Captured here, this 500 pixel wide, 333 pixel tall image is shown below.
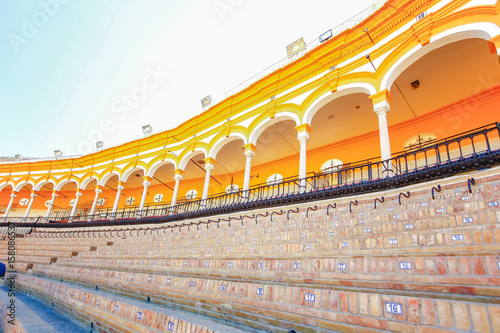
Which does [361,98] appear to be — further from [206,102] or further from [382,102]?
[206,102]

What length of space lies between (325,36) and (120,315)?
11.2m

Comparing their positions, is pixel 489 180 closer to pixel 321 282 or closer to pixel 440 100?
pixel 321 282

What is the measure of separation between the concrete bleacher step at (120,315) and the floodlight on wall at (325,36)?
10603 mm

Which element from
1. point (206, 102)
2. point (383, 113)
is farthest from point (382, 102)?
point (206, 102)

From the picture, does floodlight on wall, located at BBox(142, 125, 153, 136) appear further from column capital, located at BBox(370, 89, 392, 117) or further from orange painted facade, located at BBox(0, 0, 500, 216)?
column capital, located at BBox(370, 89, 392, 117)

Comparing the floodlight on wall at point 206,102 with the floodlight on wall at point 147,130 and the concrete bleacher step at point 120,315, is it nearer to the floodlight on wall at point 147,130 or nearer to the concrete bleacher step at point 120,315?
the floodlight on wall at point 147,130

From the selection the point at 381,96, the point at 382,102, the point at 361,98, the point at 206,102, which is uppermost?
the point at 206,102

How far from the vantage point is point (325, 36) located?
1010 centimetres

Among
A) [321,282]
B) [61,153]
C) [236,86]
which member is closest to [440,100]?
[236,86]

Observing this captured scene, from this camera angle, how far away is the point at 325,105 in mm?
10523

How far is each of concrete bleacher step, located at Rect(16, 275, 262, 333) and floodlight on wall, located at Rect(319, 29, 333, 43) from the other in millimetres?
10603

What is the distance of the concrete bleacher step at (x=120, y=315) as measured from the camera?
221 cm

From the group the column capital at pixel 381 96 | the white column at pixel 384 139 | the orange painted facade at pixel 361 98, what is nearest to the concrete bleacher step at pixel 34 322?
the white column at pixel 384 139

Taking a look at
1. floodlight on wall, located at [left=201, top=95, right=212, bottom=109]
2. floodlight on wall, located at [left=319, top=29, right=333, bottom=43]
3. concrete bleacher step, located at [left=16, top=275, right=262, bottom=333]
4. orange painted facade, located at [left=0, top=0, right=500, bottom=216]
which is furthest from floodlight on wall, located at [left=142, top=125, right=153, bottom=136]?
concrete bleacher step, located at [left=16, top=275, right=262, bottom=333]
